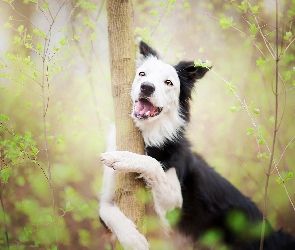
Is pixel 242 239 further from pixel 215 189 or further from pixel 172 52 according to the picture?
pixel 172 52

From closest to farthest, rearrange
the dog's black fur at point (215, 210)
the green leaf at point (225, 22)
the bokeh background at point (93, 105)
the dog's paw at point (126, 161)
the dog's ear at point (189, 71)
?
the dog's paw at point (126, 161), the green leaf at point (225, 22), the dog's ear at point (189, 71), the dog's black fur at point (215, 210), the bokeh background at point (93, 105)

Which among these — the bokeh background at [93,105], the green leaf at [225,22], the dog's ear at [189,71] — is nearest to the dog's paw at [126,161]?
the dog's ear at [189,71]

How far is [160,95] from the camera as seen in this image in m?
1.67

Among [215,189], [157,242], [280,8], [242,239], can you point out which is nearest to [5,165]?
[157,242]

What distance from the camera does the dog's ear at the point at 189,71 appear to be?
6.02ft

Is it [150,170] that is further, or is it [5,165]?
[5,165]

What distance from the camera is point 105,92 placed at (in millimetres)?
2623

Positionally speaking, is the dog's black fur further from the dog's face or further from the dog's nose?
the dog's nose

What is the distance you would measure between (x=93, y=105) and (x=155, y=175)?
113cm

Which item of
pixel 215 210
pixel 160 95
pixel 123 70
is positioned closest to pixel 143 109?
pixel 160 95

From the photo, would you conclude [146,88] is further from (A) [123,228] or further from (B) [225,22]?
Result: (A) [123,228]

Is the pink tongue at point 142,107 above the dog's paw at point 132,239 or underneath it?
above

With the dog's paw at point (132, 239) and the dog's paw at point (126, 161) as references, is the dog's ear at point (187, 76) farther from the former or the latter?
the dog's paw at point (132, 239)

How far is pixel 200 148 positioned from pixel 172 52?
2.59ft
